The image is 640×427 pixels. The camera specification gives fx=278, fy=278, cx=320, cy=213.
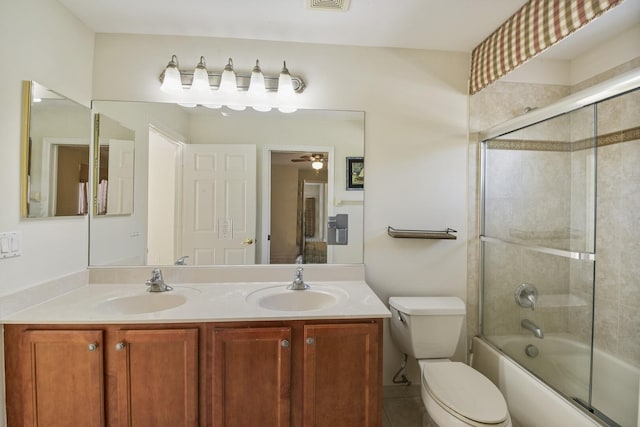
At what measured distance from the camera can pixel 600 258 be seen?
1695mm

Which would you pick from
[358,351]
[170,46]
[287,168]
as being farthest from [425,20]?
[358,351]

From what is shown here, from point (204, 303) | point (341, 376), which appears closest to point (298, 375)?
point (341, 376)

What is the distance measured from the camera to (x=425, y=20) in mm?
1584

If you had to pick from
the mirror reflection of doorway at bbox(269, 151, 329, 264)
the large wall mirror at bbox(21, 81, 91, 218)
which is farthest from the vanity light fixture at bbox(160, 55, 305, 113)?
the large wall mirror at bbox(21, 81, 91, 218)

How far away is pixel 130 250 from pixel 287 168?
1.09m

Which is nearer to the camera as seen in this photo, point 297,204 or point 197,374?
point 197,374

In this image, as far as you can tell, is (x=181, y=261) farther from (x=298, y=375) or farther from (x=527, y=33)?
(x=527, y=33)

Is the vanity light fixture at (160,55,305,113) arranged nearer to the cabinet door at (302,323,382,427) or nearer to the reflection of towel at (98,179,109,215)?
the reflection of towel at (98,179,109,215)

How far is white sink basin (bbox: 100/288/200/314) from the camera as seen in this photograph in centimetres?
149

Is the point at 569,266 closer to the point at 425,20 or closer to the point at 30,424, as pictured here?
the point at 425,20

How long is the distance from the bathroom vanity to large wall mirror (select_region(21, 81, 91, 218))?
51cm

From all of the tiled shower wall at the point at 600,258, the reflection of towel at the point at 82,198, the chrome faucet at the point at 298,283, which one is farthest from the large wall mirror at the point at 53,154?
the tiled shower wall at the point at 600,258

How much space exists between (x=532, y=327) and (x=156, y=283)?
7.26 ft

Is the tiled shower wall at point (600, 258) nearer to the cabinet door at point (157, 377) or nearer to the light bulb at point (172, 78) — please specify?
the cabinet door at point (157, 377)
